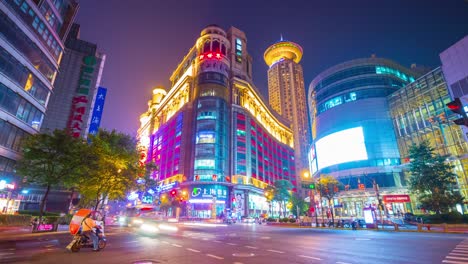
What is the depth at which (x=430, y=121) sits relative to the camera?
2335 inches

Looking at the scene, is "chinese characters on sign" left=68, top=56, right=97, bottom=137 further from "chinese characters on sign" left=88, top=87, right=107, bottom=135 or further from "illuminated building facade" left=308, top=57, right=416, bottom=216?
"illuminated building facade" left=308, top=57, right=416, bottom=216

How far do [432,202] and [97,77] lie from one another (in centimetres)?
8075

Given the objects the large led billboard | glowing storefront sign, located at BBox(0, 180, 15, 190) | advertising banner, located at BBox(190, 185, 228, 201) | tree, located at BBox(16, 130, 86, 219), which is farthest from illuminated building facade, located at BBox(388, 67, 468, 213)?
glowing storefront sign, located at BBox(0, 180, 15, 190)

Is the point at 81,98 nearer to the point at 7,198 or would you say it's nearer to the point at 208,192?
the point at 7,198

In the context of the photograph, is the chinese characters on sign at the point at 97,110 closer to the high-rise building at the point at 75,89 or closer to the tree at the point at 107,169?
the high-rise building at the point at 75,89

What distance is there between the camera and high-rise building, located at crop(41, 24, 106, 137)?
55375 millimetres

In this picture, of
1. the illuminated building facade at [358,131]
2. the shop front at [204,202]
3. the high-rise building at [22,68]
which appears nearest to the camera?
the high-rise building at [22,68]

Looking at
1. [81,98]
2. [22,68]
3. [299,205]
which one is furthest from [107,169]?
[299,205]

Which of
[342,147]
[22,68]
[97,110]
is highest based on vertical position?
[97,110]

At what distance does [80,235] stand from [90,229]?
26.5 inches

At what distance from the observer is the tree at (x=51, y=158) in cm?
2677

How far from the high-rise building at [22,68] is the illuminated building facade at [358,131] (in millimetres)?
74880

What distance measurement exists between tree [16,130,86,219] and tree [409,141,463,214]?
54.7 meters

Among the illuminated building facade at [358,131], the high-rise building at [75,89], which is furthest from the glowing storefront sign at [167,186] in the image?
the illuminated building facade at [358,131]
